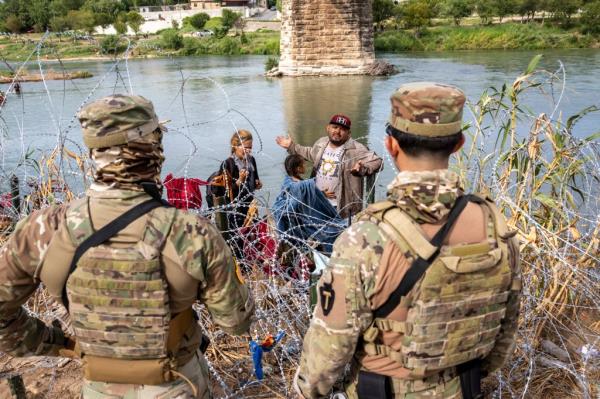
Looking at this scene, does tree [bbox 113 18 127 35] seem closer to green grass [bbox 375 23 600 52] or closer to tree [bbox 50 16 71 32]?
tree [bbox 50 16 71 32]

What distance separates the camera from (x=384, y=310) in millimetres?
1632

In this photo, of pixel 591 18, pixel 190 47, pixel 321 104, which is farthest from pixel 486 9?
pixel 321 104

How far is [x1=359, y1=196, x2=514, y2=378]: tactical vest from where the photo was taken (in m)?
1.56

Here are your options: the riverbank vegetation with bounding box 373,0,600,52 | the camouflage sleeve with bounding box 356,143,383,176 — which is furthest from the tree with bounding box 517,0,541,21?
the camouflage sleeve with bounding box 356,143,383,176

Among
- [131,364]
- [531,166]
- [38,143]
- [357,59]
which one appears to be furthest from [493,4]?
[131,364]

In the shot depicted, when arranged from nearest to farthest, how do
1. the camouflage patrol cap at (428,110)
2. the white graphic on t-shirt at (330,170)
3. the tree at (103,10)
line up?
the camouflage patrol cap at (428,110), the white graphic on t-shirt at (330,170), the tree at (103,10)

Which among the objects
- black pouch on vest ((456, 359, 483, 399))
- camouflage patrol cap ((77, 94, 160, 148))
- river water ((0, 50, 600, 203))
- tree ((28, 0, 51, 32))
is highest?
tree ((28, 0, 51, 32))

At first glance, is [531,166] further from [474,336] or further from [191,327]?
[191,327]

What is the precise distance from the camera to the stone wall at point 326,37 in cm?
2688

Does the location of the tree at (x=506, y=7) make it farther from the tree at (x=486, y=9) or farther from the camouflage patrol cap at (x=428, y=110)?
the camouflage patrol cap at (x=428, y=110)

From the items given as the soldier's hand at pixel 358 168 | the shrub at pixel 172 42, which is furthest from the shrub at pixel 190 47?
the soldier's hand at pixel 358 168

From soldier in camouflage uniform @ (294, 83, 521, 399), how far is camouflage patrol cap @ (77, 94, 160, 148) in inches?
29.5

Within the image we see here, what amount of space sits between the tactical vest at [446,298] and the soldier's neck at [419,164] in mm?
→ 123

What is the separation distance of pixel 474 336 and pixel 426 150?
0.62 metres
